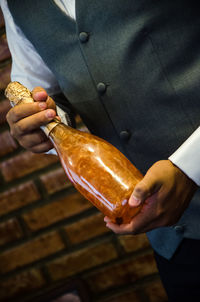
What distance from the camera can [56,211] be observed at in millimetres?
983

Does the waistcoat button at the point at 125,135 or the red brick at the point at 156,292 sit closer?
the waistcoat button at the point at 125,135

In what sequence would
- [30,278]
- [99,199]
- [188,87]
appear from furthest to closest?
[30,278]
[188,87]
[99,199]

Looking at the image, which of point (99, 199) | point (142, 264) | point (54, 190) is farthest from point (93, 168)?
point (142, 264)

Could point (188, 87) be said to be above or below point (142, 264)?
above

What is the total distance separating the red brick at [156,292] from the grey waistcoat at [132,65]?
1.43 ft

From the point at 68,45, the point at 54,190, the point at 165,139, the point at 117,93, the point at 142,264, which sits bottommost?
the point at 142,264

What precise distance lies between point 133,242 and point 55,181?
0.32 metres

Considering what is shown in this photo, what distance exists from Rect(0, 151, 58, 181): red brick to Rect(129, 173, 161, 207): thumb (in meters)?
0.60

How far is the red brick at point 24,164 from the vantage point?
0.94m

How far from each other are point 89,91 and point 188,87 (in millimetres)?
190

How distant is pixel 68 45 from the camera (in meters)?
0.57

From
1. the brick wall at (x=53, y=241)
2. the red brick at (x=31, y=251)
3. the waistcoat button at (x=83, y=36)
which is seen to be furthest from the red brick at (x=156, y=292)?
the waistcoat button at (x=83, y=36)

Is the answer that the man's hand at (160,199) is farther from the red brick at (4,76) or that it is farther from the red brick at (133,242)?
the red brick at (4,76)

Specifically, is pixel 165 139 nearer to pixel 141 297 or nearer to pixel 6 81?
pixel 6 81
